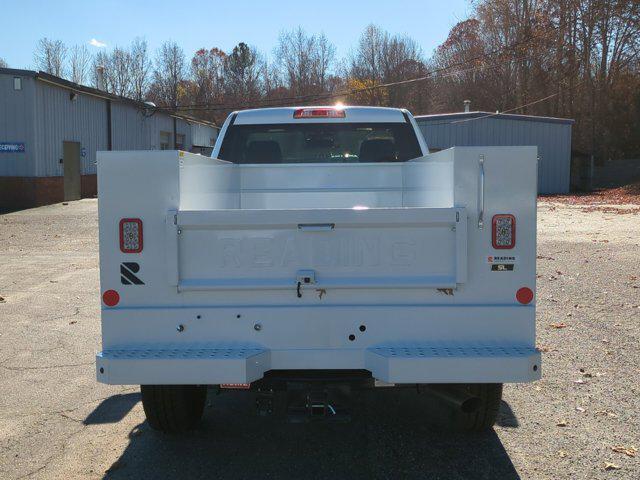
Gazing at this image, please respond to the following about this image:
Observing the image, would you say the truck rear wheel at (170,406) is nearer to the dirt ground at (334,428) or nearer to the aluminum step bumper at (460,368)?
the dirt ground at (334,428)

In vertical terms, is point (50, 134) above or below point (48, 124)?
below

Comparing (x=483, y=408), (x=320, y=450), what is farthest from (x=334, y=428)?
(x=483, y=408)

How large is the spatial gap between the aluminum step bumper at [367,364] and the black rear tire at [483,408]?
1.71 feet

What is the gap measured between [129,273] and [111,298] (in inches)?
6.7

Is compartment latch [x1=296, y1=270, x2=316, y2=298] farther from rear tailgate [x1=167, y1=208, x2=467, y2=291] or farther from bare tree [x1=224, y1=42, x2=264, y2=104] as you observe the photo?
bare tree [x1=224, y1=42, x2=264, y2=104]

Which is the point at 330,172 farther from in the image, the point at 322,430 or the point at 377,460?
the point at 377,460

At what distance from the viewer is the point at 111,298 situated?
373 centimetres

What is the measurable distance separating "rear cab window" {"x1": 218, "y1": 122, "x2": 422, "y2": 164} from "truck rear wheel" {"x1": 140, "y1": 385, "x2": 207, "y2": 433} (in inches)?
110

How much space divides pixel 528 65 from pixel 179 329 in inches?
2068

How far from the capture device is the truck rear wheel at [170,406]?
432cm

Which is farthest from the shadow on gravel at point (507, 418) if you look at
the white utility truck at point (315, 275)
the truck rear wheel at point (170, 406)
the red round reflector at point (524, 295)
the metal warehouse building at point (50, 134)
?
the metal warehouse building at point (50, 134)

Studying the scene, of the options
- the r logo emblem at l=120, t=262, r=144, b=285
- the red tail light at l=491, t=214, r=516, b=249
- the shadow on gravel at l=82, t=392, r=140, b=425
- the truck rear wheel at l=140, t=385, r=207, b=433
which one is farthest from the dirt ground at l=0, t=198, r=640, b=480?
the red tail light at l=491, t=214, r=516, b=249

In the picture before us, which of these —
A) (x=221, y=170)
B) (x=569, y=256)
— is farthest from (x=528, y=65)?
(x=221, y=170)

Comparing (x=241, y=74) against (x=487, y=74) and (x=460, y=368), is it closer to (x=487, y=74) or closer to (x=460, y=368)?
(x=487, y=74)
